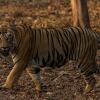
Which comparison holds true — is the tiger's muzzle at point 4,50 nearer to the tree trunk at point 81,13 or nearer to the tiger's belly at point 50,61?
the tiger's belly at point 50,61

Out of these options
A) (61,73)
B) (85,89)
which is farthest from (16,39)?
(61,73)

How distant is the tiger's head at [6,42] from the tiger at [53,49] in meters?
0.14

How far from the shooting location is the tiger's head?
236 inches

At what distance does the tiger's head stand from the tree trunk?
4.09 m

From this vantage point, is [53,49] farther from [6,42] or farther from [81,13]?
[81,13]

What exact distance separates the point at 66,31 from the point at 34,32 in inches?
19.8

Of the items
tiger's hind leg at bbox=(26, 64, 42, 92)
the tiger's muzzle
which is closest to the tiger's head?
the tiger's muzzle

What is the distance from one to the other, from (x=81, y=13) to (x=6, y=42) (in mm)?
4395

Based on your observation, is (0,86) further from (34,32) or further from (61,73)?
(61,73)

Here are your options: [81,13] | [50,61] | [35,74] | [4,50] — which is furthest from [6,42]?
[81,13]

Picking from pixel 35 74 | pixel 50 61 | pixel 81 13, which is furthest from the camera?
pixel 81 13

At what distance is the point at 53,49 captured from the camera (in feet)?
21.7

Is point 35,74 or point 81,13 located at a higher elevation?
point 81,13

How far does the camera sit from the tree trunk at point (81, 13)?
1005 cm
